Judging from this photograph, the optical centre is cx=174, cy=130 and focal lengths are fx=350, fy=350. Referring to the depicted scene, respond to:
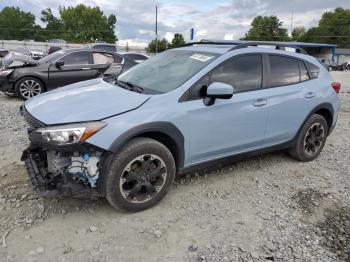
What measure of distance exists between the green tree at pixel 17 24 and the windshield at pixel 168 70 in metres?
94.7

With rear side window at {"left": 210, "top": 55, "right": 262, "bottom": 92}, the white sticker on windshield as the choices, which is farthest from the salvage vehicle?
rear side window at {"left": 210, "top": 55, "right": 262, "bottom": 92}

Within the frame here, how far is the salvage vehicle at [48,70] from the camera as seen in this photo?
29.9 feet

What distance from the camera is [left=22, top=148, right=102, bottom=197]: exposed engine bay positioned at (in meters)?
3.18

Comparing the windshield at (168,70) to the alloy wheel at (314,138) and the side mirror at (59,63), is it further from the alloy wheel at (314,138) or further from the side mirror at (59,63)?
the side mirror at (59,63)

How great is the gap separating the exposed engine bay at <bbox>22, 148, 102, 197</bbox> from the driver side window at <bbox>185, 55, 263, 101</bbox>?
3.95 feet

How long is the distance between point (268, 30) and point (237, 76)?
93.7 m

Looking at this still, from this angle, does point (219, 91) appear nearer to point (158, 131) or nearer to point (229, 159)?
point (158, 131)

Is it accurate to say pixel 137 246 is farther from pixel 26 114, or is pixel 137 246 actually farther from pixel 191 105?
pixel 26 114

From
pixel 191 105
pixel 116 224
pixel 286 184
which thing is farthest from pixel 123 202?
pixel 286 184

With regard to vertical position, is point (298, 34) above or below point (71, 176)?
above

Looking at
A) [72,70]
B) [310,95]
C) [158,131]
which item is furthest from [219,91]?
[72,70]

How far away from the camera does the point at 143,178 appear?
137 inches

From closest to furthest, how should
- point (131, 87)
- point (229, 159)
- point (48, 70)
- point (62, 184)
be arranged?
point (62, 184)
point (131, 87)
point (229, 159)
point (48, 70)

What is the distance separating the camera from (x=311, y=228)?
11.4 feet
